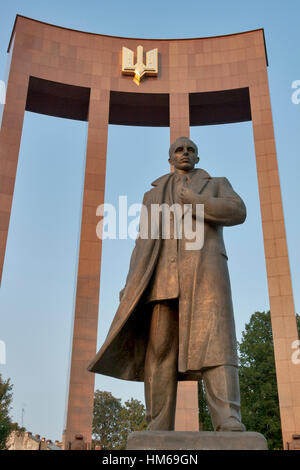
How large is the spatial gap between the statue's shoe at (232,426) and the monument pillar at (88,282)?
40.8 ft

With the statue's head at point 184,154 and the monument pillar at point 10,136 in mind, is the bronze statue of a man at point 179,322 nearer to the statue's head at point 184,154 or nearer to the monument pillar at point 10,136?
the statue's head at point 184,154

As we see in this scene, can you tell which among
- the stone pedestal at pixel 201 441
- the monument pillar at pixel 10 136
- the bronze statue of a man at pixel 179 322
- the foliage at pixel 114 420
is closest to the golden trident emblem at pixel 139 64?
the monument pillar at pixel 10 136

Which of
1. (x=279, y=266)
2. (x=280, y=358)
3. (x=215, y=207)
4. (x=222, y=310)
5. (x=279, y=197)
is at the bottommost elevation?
(x=222, y=310)

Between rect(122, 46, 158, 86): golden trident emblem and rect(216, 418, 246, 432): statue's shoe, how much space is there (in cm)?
1872

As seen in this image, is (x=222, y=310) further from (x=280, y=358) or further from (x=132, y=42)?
(x=132, y=42)

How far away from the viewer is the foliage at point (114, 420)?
4644 centimetres

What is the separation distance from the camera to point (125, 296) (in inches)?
175

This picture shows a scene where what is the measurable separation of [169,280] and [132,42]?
62.8ft

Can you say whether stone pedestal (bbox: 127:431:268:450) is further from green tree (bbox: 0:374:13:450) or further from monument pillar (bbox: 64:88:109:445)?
green tree (bbox: 0:374:13:450)

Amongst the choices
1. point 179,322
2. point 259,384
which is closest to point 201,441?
point 179,322

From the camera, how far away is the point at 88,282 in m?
17.3

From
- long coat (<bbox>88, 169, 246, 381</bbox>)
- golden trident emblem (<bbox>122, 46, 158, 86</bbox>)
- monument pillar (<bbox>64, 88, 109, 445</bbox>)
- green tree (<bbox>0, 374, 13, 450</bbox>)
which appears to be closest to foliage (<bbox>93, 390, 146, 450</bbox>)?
green tree (<bbox>0, 374, 13, 450</bbox>)
